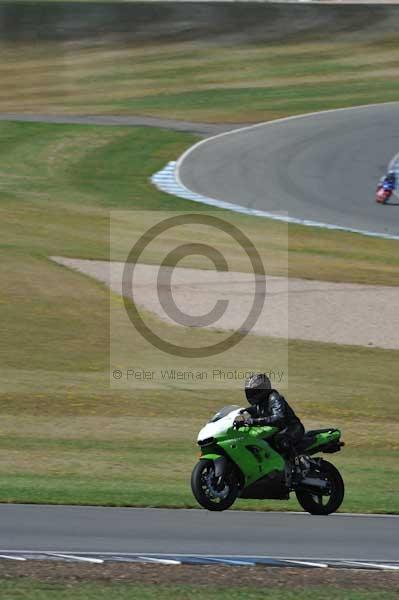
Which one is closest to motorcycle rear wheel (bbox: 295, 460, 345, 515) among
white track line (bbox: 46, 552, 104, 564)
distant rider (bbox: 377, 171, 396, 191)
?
white track line (bbox: 46, 552, 104, 564)

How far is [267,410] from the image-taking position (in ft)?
47.2

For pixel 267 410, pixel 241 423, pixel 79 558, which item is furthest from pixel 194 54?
pixel 79 558

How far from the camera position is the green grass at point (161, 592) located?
10.8m

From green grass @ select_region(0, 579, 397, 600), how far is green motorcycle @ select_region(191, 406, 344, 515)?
293 cm

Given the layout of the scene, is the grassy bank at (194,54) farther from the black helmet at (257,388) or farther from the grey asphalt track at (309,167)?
the black helmet at (257,388)

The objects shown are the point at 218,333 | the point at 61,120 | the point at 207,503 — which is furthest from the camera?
the point at 61,120

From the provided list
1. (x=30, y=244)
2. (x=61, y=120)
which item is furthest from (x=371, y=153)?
(x=30, y=244)

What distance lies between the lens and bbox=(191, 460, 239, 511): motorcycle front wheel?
14023 mm

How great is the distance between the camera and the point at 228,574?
1170 cm

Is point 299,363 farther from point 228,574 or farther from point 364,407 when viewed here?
point 228,574

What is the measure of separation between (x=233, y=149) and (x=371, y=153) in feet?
20.8

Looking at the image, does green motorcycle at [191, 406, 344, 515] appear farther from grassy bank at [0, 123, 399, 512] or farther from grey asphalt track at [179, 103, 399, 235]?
grey asphalt track at [179, 103, 399, 235]

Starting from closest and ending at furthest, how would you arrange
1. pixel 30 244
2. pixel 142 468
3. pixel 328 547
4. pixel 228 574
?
pixel 228 574 → pixel 328 547 → pixel 142 468 → pixel 30 244

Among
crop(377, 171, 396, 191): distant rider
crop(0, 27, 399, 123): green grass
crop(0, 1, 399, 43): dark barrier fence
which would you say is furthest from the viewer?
crop(0, 1, 399, 43): dark barrier fence
